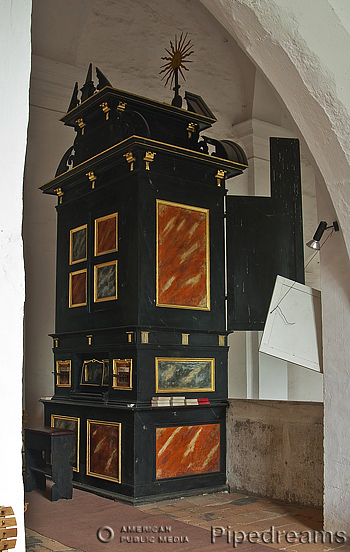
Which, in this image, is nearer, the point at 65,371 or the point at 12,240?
the point at 12,240

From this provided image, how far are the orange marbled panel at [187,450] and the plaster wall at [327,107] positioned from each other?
Answer: 191cm

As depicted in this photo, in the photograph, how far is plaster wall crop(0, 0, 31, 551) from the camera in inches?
96.7

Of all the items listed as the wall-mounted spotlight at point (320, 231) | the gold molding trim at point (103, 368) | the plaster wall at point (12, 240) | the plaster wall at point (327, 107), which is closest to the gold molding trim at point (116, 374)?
the gold molding trim at point (103, 368)

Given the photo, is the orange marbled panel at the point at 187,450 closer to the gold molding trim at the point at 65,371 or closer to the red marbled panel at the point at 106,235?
the gold molding trim at the point at 65,371

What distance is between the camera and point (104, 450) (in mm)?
6566

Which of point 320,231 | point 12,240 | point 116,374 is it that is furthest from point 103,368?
point 12,240

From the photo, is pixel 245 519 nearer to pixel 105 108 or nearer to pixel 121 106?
pixel 121 106

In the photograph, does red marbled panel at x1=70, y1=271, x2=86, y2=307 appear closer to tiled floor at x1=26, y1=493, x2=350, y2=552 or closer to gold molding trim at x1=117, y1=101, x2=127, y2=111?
gold molding trim at x1=117, y1=101, x2=127, y2=111

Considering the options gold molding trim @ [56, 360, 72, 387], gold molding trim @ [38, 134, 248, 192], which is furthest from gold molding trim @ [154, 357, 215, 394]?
gold molding trim @ [38, 134, 248, 192]

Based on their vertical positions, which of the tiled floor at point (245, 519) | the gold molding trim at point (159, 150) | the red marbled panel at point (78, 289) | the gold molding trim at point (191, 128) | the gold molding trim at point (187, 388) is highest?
the gold molding trim at point (191, 128)

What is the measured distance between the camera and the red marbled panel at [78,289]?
7355mm

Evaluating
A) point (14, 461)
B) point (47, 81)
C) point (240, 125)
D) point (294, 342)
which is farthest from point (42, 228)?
point (14, 461)

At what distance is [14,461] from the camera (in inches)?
96.8

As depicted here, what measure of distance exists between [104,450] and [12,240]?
4.47 meters
